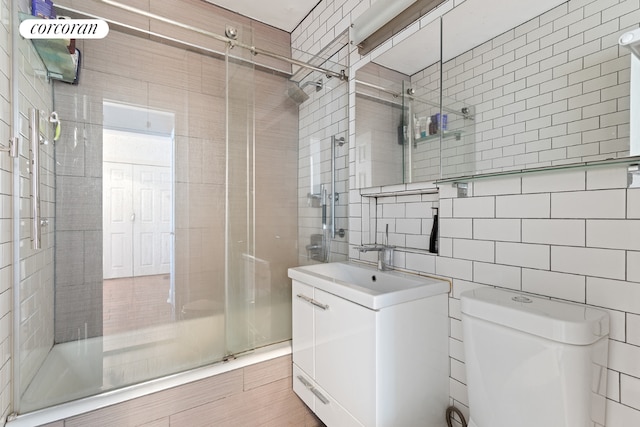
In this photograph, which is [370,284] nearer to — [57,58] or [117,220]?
[117,220]

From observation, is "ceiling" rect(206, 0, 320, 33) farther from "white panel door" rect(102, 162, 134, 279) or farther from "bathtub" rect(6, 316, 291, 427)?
"bathtub" rect(6, 316, 291, 427)

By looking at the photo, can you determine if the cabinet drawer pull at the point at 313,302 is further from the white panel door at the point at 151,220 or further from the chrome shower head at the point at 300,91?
the chrome shower head at the point at 300,91

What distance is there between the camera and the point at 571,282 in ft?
3.10

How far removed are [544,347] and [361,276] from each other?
3.07 feet

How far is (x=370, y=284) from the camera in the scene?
5.30 feet

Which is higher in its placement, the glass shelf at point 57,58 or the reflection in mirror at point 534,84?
the glass shelf at point 57,58

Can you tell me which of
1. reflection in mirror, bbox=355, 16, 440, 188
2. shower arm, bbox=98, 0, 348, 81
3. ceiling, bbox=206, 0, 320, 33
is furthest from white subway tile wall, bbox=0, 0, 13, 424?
reflection in mirror, bbox=355, 16, 440, 188

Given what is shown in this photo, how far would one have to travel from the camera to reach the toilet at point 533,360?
2.56 feet

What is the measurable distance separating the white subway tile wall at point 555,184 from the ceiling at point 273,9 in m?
1.57

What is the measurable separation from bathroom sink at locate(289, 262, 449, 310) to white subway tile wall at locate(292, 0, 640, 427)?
157 mm

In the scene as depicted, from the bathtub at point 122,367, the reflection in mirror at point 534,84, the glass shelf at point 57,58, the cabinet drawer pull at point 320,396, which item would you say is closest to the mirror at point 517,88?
the reflection in mirror at point 534,84

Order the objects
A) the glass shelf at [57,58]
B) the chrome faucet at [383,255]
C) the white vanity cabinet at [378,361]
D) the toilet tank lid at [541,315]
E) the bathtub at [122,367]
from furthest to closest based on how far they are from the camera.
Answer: the chrome faucet at [383,255]
the glass shelf at [57,58]
the bathtub at [122,367]
the white vanity cabinet at [378,361]
the toilet tank lid at [541,315]

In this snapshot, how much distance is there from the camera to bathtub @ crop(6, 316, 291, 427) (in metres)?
1.25

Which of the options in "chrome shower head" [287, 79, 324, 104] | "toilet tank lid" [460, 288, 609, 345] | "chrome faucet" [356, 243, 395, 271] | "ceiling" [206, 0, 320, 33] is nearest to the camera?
"toilet tank lid" [460, 288, 609, 345]
